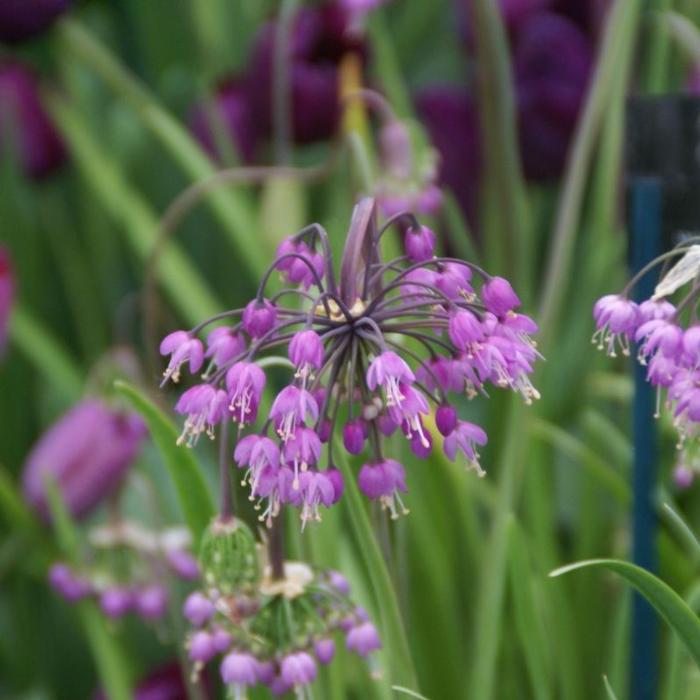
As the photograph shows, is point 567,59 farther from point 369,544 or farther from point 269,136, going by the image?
point 369,544

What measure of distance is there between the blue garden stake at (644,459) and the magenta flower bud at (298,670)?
0.88 ft

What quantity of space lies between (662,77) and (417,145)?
231 mm

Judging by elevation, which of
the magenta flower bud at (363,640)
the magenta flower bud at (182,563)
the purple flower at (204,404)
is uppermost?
the purple flower at (204,404)

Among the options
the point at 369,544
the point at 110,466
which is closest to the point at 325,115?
the point at 110,466

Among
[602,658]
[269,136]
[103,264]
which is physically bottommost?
[602,658]

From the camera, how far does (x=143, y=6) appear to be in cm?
176

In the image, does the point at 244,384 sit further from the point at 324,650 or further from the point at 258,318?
the point at 324,650

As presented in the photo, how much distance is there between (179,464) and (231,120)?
0.86 metres

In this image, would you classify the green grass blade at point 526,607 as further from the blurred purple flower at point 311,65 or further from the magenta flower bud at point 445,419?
the blurred purple flower at point 311,65

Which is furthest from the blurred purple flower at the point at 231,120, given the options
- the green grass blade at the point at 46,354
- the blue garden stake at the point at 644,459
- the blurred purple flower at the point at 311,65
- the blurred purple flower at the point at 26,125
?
the blue garden stake at the point at 644,459

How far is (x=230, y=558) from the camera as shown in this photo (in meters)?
0.62

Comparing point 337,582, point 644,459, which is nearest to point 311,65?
point 644,459

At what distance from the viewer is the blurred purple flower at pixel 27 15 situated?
4.64 feet

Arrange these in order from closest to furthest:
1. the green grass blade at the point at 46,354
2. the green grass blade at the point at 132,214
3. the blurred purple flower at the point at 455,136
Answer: the green grass blade at the point at 132,214
the green grass blade at the point at 46,354
the blurred purple flower at the point at 455,136
